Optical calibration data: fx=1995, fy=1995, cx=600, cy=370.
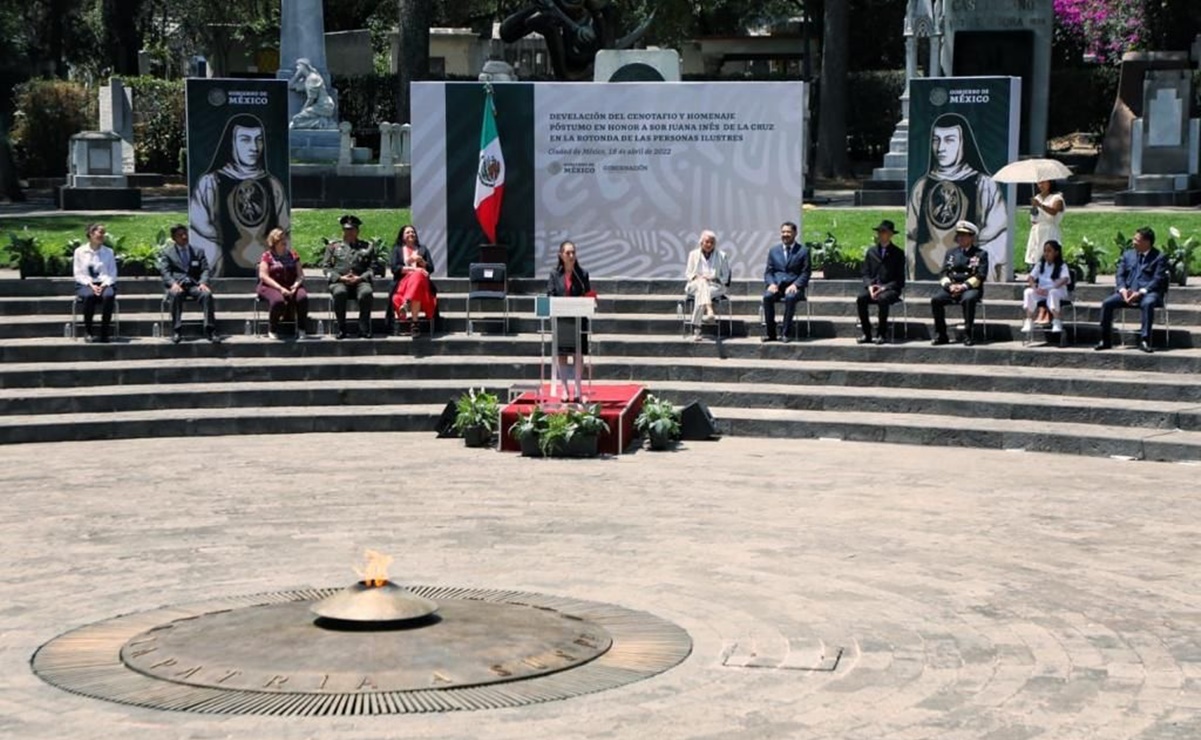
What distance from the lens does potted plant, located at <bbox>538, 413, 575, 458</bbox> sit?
1889 centimetres

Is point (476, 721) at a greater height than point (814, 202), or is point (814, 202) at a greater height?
point (814, 202)

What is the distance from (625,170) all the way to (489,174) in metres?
1.74

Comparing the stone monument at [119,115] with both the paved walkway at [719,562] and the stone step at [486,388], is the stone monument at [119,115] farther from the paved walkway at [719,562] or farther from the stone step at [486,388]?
the paved walkway at [719,562]

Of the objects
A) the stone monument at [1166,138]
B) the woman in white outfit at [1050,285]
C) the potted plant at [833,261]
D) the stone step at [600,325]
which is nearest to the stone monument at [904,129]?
the stone monument at [1166,138]

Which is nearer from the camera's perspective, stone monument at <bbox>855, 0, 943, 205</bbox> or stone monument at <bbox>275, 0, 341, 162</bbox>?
stone monument at <bbox>855, 0, 943, 205</bbox>

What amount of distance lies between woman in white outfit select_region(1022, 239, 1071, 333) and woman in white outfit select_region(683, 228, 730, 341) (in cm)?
340

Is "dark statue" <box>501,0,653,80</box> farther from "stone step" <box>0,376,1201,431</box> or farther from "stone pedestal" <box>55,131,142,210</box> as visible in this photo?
"stone step" <box>0,376,1201,431</box>

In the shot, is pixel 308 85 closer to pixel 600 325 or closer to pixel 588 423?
pixel 600 325

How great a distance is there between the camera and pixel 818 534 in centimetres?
1507

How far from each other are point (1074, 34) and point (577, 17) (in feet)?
76.4

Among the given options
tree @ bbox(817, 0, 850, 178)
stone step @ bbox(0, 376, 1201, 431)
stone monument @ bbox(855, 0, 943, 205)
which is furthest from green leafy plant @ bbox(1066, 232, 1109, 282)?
tree @ bbox(817, 0, 850, 178)

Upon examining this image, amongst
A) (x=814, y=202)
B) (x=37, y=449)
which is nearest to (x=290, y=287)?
(x=37, y=449)

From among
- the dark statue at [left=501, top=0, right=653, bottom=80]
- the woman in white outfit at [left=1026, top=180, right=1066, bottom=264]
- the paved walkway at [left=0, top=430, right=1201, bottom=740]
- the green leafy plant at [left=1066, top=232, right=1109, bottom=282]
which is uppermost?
the dark statue at [left=501, top=0, right=653, bottom=80]

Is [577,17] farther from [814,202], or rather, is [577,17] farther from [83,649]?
[83,649]
